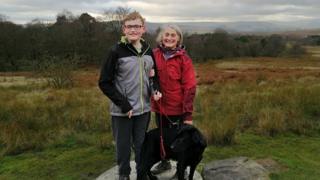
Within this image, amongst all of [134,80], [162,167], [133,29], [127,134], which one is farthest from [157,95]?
[162,167]

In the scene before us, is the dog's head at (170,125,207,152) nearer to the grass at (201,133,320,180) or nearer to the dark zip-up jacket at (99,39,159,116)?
the dark zip-up jacket at (99,39,159,116)

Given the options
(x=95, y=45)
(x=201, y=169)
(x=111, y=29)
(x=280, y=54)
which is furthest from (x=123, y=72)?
(x=280, y=54)

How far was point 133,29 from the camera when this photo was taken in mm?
4598

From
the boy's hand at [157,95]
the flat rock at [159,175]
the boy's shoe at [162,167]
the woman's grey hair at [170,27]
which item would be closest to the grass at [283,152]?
the flat rock at [159,175]

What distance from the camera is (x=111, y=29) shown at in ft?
173

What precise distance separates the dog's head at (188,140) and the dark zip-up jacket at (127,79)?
1.61ft

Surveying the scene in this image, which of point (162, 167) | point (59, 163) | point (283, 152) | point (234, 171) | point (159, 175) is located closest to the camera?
point (159, 175)

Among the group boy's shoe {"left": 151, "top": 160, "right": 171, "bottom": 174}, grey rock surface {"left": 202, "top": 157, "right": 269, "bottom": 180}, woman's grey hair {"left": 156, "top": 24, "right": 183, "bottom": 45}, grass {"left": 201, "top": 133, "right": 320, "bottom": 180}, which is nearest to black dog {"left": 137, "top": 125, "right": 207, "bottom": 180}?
boy's shoe {"left": 151, "top": 160, "right": 171, "bottom": 174}

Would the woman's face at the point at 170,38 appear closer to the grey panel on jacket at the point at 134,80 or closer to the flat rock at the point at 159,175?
the grey panel on jacket at the point at 134,80

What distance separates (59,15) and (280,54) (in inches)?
1261

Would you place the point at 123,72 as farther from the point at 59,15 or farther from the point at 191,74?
the point at 59,15

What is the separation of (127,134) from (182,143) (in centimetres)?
62

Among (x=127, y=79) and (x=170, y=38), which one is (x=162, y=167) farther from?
(x=170, y=38)

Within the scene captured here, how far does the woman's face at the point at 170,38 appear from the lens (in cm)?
477
